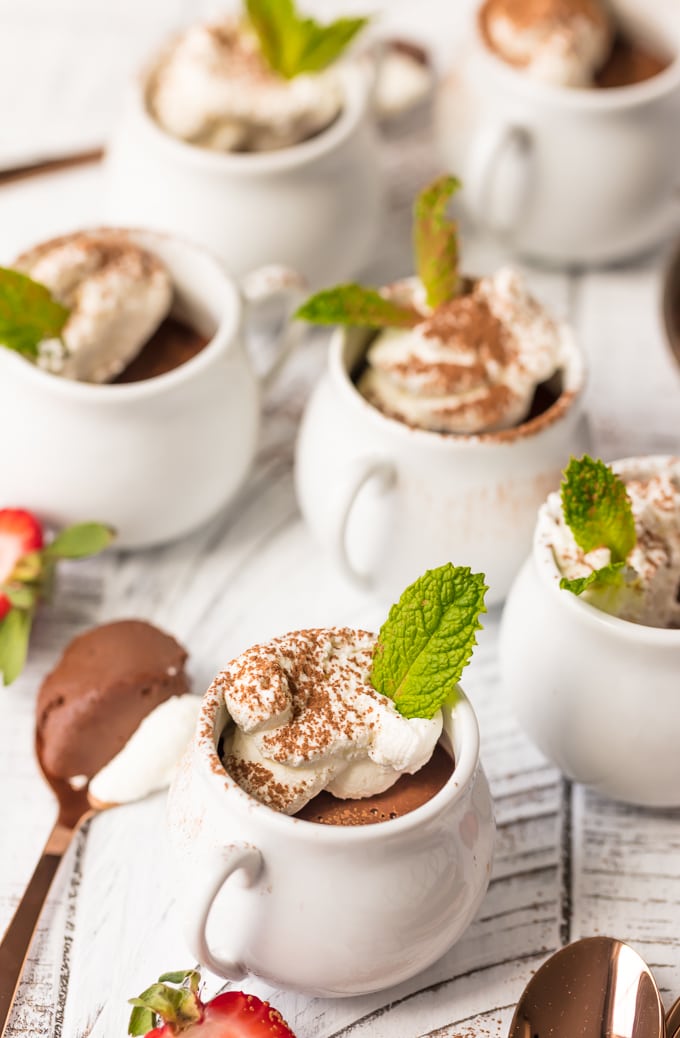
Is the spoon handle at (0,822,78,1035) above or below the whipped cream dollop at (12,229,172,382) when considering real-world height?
below

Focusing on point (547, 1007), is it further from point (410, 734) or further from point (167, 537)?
point (167, 537)

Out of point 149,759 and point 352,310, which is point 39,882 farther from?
point 352,310

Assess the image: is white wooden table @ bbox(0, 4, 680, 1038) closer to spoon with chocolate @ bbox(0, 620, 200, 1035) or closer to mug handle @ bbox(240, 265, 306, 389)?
spoon with chocolate @ bbox(0, 620, 200, 1035)

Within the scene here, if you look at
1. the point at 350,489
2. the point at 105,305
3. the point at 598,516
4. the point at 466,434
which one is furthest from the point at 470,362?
the point at 105,305

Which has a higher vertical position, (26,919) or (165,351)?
(165,351)

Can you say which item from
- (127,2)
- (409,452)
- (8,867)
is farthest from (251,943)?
(127,2)

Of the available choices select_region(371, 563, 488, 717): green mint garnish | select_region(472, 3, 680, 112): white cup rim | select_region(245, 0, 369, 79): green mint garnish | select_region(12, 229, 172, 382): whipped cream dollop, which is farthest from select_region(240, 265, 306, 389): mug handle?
select_region(371, 563, 488, 717): green mint garnish
